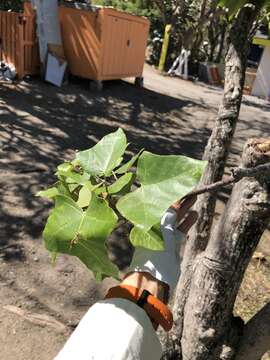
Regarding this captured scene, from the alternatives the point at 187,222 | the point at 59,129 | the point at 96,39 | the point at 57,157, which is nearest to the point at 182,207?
the point at 187,222

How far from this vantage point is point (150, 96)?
37.9 feet

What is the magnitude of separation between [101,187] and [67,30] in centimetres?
1005

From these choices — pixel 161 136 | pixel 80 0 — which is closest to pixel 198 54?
pixel 80 0

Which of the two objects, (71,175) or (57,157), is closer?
(71,175)

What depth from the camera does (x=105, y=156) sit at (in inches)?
42.1

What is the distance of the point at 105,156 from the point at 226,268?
760 mm

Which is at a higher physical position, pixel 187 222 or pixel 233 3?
pixel 233 3

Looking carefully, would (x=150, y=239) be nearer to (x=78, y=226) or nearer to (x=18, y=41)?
(x=78, y=226)

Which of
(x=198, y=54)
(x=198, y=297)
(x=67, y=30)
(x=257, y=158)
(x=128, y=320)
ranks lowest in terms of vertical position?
(x=198, y=54)

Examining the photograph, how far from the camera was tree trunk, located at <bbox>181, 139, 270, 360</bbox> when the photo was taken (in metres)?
1.46

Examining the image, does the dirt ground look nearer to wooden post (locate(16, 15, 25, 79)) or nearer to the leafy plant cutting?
wooden post (locate(16, 15, 25, 79))

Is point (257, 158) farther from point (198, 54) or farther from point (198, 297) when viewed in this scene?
point (198, 54)

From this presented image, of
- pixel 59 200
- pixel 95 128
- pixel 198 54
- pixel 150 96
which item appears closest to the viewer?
pixel 59 200

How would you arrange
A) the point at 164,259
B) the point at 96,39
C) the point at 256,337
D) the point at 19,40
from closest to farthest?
1. the point at 164,259
2. the point at 256,337
3. the point at 19,40
4. the point at 96,39
